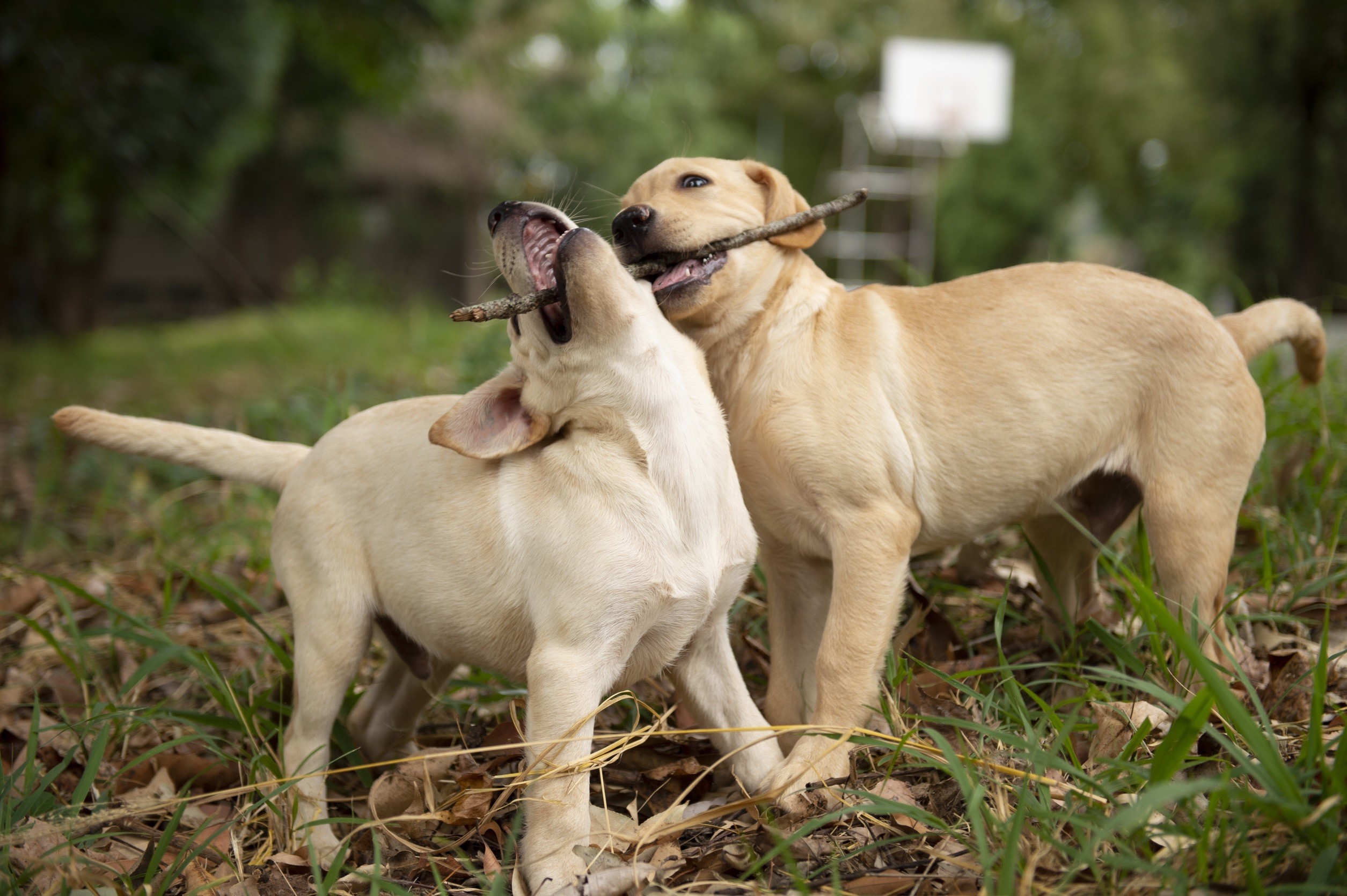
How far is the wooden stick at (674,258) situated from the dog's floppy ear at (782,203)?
0.02 metres

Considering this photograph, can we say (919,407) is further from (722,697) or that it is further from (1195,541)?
(722,697)

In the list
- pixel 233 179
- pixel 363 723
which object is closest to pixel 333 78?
pixel 233 179

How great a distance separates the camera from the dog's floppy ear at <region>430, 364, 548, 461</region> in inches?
81.2

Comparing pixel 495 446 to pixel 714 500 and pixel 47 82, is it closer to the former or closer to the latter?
pixel 714 500

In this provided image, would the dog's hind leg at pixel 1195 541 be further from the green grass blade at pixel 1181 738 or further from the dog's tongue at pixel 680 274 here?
the dog's tongue at pixel 680 274

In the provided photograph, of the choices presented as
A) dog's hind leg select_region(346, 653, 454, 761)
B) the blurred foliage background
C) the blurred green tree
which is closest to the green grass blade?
dog's hind leg select_region(346, 653, 454, 761)

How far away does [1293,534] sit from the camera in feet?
9.34

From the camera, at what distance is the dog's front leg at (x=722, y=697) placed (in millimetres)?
2188

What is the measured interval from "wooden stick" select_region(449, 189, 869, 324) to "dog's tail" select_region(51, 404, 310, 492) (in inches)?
31.2

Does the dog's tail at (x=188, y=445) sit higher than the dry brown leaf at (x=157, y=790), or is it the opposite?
the dog's tail at (x=188, y=445)

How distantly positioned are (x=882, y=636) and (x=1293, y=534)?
152cm

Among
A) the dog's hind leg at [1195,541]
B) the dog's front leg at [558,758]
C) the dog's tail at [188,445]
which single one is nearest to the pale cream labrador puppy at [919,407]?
the dog's hind leg at [1195,541]

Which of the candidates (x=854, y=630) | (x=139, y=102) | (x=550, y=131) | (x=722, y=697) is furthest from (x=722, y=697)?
(x=550, y=131)

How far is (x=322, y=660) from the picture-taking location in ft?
7.54
